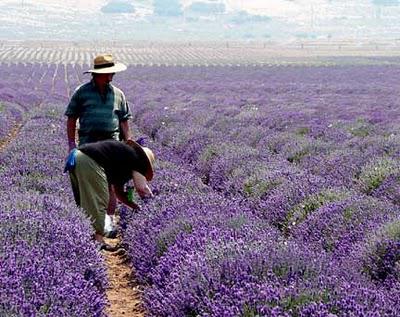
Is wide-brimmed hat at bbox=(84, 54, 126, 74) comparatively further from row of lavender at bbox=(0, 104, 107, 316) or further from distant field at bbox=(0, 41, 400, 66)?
distant field at bbox=(0, 41, 400, 66)

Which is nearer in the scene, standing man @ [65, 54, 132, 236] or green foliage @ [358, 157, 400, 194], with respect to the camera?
standing man @ [65, 54, 132, 236]

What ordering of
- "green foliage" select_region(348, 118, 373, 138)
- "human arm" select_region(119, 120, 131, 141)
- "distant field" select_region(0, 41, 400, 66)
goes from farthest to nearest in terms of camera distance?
1. "distant field" select_region(0, 41, 400, 66)
2. "green foliage" select_region(348, 118, 373, 138)
3. "human arm" select_region(119, 120, 131, 141)

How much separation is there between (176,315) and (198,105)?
52.7ft

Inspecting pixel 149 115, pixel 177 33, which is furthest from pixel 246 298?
pixel 177 33

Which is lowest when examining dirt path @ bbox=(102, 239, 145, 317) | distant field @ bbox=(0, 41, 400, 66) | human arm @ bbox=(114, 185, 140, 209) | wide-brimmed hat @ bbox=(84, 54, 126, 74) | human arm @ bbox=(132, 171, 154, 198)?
distant field @ bbox=(0, 41, 400, 66)

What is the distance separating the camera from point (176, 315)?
11.6 ft

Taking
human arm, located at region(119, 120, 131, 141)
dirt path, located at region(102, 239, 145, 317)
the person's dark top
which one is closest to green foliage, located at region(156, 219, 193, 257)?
dirt path, located at region(102, 239, 145, 317)

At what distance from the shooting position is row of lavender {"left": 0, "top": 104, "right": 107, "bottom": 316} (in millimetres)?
3219

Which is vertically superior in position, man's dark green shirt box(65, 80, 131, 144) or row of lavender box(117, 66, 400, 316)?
Result: man's dark green shirt box(65, 80, 131, 144)

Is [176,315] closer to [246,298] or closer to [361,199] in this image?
[246,298]

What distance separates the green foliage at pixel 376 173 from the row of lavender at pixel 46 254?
3.11 metres

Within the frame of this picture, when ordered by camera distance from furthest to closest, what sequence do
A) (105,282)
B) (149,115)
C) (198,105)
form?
1. (198,105)
2. (149,115)
3. (105,282)

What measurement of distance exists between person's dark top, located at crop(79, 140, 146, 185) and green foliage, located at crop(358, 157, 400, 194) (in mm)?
2692

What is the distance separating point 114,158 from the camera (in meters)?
5.89
